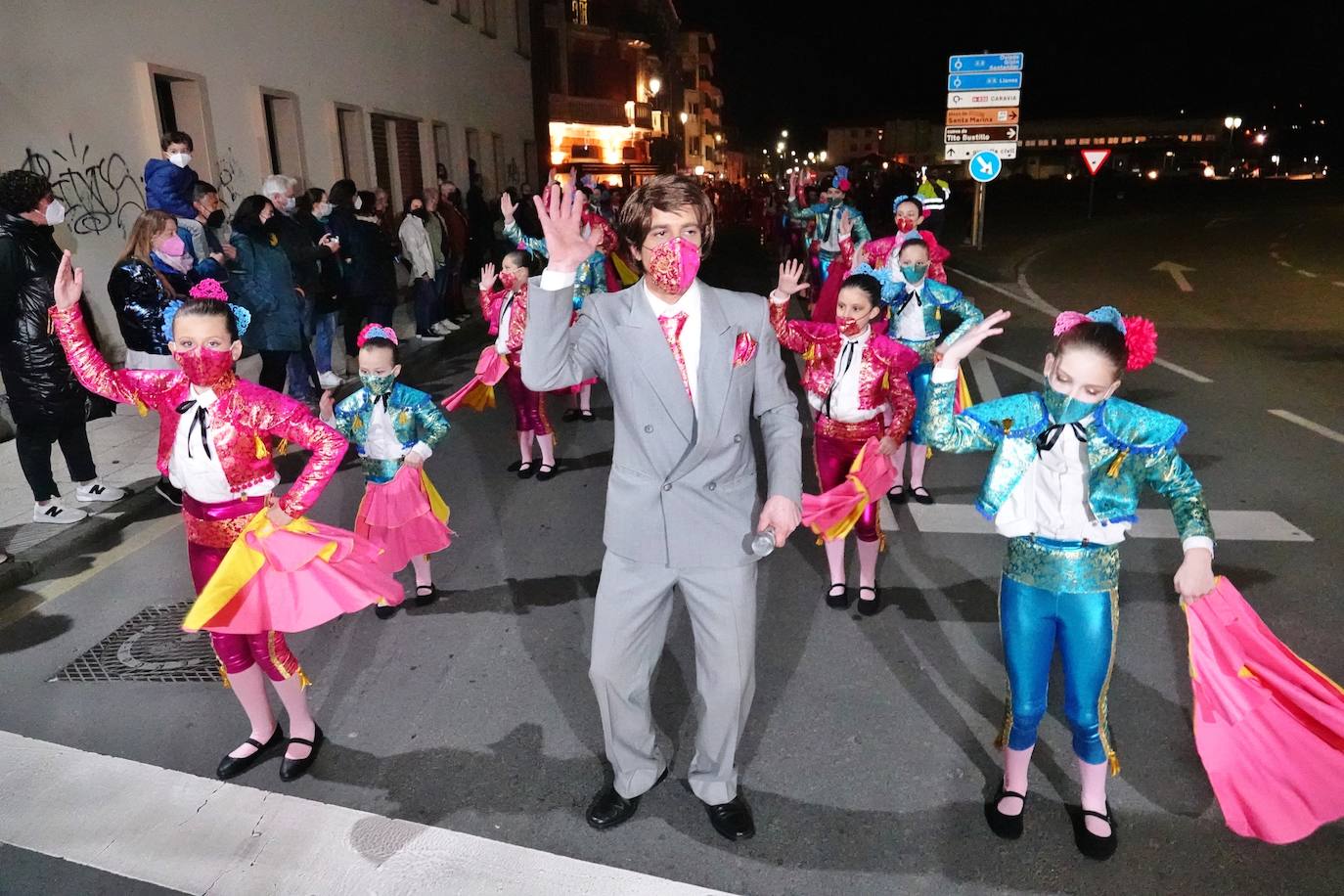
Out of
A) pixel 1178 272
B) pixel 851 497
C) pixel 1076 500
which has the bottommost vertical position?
pixel 1178 272

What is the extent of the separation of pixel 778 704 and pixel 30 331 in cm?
552

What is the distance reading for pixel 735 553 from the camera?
3.08 m

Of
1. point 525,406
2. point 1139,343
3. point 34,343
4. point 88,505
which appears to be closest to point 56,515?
point 88,505

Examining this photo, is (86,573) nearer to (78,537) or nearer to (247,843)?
(78,537)

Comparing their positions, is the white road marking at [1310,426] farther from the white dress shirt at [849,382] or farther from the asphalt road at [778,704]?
the white dress shirt at [849,382]

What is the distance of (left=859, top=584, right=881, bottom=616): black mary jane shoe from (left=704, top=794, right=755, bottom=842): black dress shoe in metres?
1.90

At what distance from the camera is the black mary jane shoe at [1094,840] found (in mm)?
3211

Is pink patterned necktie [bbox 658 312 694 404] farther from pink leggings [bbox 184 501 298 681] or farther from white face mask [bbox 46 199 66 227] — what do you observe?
white face mask [bbox 46 199 66 227]

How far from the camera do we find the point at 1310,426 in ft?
27.9

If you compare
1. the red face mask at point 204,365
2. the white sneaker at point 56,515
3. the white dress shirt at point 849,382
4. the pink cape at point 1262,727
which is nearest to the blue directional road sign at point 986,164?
the white dress shirt at point 849,382

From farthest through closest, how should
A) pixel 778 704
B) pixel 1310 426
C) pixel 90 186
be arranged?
pixel 90 186
pixel 1310 426
pixel 778 704

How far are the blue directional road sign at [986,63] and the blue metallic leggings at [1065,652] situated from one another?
25861 millimetres

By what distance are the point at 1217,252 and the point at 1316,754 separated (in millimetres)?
24969

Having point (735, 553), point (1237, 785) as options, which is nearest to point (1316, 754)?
point (1237, 785)
